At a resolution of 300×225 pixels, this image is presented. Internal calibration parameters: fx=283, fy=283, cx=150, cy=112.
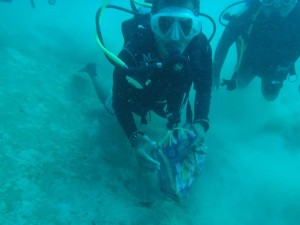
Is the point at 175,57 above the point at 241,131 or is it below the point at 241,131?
above

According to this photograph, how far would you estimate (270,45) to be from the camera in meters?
5.14

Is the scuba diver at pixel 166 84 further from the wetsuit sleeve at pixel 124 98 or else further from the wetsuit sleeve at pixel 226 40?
the wetsuit sleeve at pixel 226 40

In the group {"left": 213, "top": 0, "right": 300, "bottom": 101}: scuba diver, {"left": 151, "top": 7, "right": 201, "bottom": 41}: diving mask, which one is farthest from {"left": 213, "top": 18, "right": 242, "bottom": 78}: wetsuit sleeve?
{"left": 151, "top": 7, "right": 201, "bottom": 41}: diving mask

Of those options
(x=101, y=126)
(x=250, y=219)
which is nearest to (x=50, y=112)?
(x=101, y=126)

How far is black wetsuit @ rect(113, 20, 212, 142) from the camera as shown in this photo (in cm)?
318

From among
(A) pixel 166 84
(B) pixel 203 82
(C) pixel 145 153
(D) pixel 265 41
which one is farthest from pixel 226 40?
(C) pixel 145 153

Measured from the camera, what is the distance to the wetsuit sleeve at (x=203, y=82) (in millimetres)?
3412

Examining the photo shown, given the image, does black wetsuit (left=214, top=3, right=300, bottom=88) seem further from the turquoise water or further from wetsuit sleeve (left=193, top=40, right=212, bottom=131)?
wetsuit sleeve (left=193, top=40, right=212, bottom=131)

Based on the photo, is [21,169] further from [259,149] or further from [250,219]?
[259,149]

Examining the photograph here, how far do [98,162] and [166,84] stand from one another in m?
1.17

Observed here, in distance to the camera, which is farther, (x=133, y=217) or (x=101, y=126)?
(x=101, y=126)

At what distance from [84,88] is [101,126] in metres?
1.48

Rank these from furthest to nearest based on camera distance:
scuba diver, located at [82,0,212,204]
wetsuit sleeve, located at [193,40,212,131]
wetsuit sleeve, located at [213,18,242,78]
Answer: wetsuit sleeve, located at [213,18,242,78], wetsuit sleeve, located at [193,40,212,131], scuba diver, located at [82,0,212,204]

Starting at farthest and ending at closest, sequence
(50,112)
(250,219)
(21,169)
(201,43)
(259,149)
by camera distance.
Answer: (259,149), (50,112), (201,43), (250,219), (21,169)
